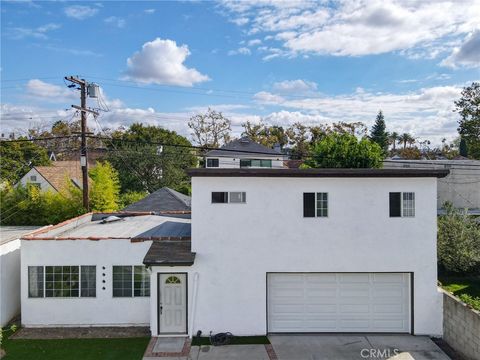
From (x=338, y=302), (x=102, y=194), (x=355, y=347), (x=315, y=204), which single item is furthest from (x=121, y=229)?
(x=102, y=194)

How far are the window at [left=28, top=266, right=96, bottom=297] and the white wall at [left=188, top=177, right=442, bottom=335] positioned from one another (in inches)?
160

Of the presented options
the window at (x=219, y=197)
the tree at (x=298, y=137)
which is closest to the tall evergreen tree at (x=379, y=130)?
the tree at (x=298, y=137)

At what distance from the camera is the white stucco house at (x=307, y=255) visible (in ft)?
40.8

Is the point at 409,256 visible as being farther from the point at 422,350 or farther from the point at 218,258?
the point at 218,258

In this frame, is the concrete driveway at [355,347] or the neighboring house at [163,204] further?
the neighboring house at [163,204]

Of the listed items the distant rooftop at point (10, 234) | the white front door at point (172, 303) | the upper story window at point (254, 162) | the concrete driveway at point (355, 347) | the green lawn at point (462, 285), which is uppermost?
the upper story window at point (254, 162)

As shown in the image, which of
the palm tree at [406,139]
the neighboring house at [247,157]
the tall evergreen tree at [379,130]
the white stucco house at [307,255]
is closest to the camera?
the white stucco house at [307,255]

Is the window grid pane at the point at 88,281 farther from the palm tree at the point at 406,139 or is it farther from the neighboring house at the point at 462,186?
the palm tree at the point at 406,139

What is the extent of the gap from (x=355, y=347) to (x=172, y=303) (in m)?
6.00

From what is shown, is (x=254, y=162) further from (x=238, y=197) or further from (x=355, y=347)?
(x=355, y=347)

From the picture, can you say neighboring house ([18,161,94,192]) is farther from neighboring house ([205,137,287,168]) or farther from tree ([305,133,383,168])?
tree ([305,133,383,168])

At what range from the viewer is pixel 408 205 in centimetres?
1261

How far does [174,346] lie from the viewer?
38.4ft

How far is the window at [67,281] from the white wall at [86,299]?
18 cm
